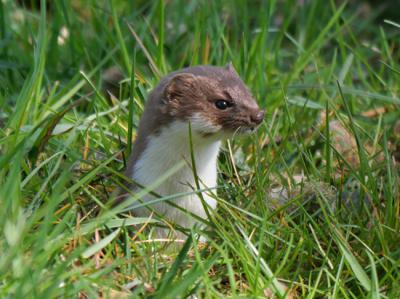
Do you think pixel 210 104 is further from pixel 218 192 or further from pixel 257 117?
pixel 218 192

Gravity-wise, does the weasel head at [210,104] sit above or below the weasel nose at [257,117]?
above

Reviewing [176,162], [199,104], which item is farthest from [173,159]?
[199,104]

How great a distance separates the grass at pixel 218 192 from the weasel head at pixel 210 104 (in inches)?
9.0

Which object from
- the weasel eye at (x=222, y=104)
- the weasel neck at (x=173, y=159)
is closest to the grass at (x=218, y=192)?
A: the weasel neck at (x=173, y=159)

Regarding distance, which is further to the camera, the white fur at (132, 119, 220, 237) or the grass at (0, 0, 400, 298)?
the white fur at (132, 119, 220, 237)

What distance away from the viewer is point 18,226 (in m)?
3.15

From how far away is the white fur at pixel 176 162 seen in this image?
4.30m

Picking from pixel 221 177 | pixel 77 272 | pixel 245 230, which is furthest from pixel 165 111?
pixel 77 272

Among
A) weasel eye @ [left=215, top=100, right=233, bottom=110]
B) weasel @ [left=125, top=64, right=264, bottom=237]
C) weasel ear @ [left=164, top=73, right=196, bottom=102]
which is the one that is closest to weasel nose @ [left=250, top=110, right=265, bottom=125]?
weasel @ [left=125, top=64, right=264, bottom=237]

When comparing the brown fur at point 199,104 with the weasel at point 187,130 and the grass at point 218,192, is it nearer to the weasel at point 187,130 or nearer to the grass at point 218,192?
the weasel at point 187,130

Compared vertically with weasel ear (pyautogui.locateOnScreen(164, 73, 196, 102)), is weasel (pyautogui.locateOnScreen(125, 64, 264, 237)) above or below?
below

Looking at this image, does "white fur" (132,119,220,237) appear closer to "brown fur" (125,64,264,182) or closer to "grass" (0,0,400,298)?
"brown fur" (125,64,264,182)

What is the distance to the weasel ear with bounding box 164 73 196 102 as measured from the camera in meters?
4.35

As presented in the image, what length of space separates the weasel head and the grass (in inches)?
9.0
